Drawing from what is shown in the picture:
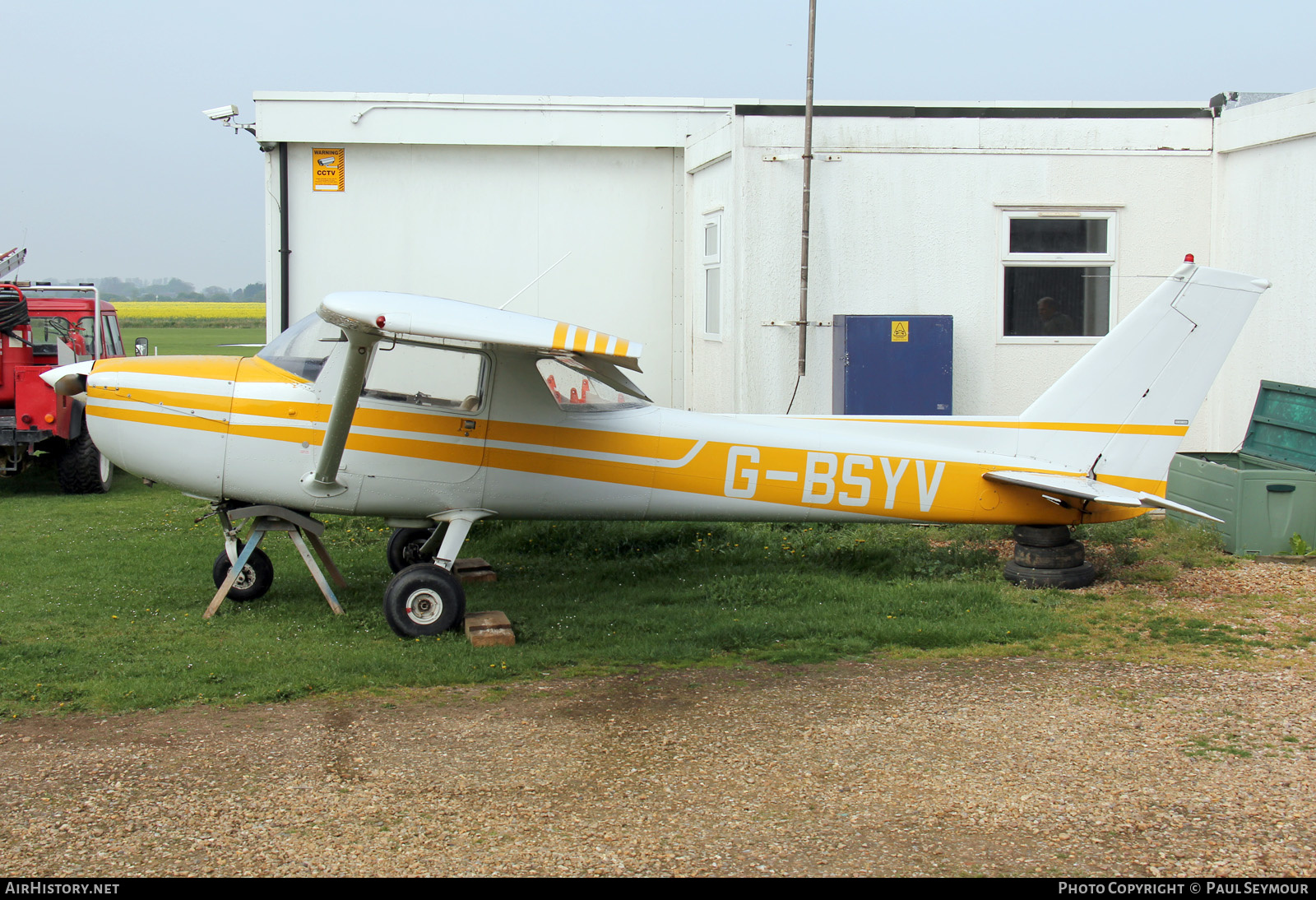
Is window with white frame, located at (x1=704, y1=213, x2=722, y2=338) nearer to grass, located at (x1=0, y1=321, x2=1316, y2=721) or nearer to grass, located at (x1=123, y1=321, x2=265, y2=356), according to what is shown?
grass, located at (x1=0, y1=321, x2=1316, y2=721)

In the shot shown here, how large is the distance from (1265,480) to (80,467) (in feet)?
41.2

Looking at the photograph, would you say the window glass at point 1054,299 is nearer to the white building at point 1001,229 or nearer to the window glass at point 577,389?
the white building at point 1001,229

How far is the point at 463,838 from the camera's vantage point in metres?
4.00

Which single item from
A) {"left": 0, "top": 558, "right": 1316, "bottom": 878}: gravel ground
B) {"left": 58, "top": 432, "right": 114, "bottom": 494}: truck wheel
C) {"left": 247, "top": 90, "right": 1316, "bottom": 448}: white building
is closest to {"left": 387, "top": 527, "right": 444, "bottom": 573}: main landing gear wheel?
{"left": 0, "top": 558, "right": 1316, "bottom": 878}: gravel ground

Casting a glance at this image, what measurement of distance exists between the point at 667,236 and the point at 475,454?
673 cm

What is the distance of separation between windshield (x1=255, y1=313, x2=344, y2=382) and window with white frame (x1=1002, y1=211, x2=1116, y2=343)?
6475mm

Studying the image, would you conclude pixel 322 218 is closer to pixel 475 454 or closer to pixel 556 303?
pixel 556 303

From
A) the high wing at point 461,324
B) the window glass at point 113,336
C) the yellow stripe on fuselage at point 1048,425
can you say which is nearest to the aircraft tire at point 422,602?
Result: the high wing at point 461,324

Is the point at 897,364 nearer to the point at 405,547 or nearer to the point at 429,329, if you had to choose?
the point at 405,547

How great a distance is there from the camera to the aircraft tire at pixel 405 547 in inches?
337

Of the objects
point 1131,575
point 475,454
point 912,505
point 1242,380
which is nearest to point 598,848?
point 475,454

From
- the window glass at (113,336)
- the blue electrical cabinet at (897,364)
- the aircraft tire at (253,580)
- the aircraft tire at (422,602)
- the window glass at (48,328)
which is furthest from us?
the window glass at (113,336)

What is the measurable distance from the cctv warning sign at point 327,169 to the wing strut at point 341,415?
21.6 ft

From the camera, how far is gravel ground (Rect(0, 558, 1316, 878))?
3.86 meters
